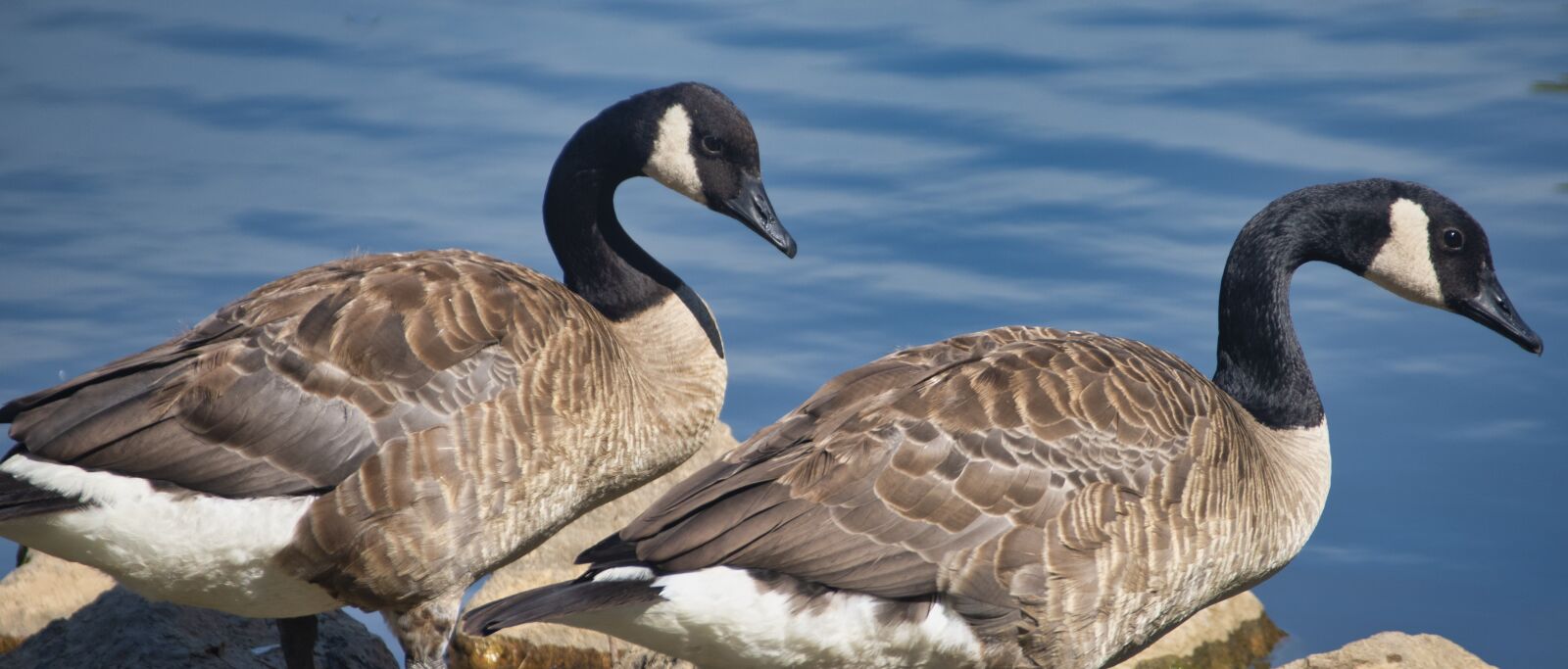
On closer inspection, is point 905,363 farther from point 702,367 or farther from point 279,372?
point 279,372

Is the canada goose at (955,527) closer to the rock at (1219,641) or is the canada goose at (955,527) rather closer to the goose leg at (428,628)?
the goose leg at (428,628)

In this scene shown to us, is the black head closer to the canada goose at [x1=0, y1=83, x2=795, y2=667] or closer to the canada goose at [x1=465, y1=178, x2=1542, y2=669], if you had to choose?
the canada goose at [x1=0, y1=83, x2=795, y2=667]

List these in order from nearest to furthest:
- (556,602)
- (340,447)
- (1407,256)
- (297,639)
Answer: (556,602)
(340,447)
(297,639)
(1407,256)

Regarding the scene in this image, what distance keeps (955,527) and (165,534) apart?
248 centimetres

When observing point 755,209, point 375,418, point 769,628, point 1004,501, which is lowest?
point 769,628

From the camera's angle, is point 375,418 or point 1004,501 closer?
point 1004,501

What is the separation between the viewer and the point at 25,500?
5188mm

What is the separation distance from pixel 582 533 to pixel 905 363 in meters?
2.53

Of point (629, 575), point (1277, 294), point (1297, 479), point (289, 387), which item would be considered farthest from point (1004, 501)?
point (289, 387)

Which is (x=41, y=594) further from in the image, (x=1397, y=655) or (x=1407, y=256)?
(x=1407, y=256)

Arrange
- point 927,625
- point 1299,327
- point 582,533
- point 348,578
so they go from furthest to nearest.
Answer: point 1299,327, point 582,533, point 348,578, point 927,625

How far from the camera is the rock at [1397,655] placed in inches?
247

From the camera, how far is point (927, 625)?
518 centimetres

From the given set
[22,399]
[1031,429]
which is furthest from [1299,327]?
[22,399]
